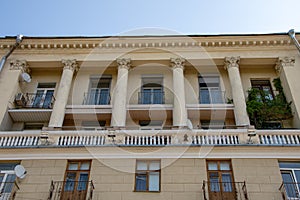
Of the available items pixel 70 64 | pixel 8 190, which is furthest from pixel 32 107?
pixel 8 190

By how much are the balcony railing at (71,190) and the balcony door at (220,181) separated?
4.53 meters

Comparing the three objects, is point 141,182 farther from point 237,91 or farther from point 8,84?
point 8,84

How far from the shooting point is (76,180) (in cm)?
1285

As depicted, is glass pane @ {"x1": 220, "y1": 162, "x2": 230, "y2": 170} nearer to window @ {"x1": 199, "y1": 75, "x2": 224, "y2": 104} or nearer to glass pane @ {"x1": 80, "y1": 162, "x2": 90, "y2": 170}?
window @ {"x1": 199, "y1": 75, "x2": 224, "y2": 104}

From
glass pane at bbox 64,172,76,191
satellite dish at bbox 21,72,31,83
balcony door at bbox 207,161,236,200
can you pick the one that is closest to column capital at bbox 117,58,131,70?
satellite dish at bbox 21,72,31,83

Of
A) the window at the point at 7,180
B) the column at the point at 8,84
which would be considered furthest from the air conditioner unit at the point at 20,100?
the window at the point at 7,180

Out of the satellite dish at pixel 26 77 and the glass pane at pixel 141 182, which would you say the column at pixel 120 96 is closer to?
the glass pane at pixel 141 182

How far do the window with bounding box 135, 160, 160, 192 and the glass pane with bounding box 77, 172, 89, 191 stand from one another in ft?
6.49

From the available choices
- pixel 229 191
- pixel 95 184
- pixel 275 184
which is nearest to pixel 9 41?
pixel 95 184

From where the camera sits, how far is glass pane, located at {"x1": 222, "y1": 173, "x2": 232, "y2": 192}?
12.3m

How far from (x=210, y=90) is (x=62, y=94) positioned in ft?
26.6

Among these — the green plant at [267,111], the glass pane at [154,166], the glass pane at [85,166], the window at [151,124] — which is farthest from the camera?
the window at [151,124]

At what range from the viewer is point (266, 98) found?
1762 centimetres

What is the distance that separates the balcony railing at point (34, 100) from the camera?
17375mm
